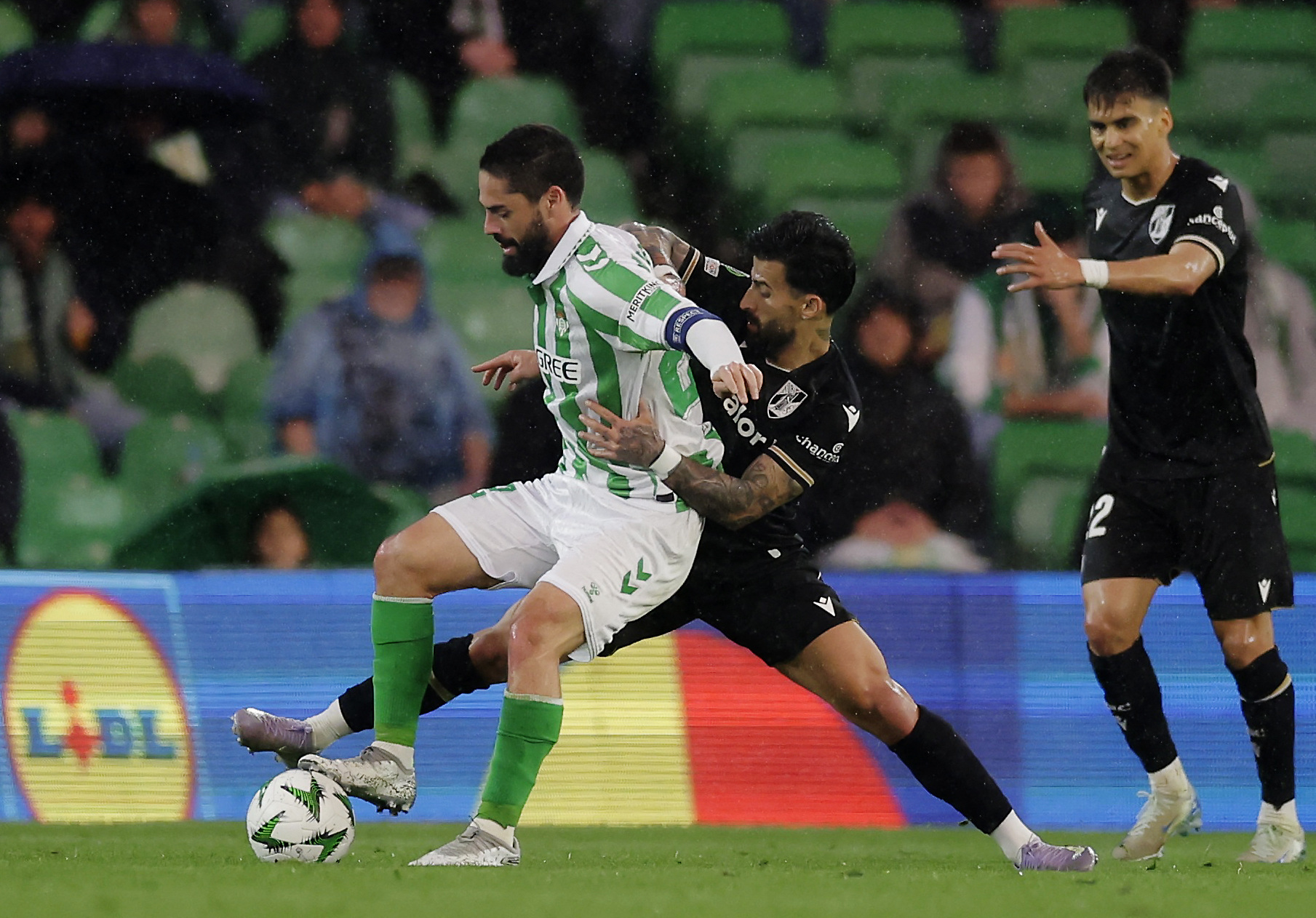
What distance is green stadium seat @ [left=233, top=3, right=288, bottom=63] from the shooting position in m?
7.34

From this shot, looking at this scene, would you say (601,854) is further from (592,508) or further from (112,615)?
(112,615)

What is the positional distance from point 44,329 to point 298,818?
157 inches

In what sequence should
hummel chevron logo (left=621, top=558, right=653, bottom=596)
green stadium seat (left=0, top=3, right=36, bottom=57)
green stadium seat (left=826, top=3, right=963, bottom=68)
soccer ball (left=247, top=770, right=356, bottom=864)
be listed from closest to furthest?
soccer ball (left=247, top=770, right=356, bottom=864) < hummel chevron logo (left=621, top=558, right=653, bottom=596) < green stadium seat (left=0, top=3, right=36, bottom=57) < green stadium seat (left=826, top=3, right=963, bottom=68)

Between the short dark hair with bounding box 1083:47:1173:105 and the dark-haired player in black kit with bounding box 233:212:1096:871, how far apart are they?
2.66 feet

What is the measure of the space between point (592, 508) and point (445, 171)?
3.81 m

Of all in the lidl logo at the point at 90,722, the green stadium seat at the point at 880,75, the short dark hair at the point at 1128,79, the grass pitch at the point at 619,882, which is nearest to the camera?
the grass pitch at the point at 619,882

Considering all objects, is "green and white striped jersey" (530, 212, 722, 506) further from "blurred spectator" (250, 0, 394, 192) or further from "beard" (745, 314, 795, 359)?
"blurred spectator" (250, 0, 394, 192)

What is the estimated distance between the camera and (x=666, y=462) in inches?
146

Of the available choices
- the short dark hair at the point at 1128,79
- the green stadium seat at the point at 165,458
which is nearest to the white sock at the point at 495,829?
the short dark hair at the point at 1128,79

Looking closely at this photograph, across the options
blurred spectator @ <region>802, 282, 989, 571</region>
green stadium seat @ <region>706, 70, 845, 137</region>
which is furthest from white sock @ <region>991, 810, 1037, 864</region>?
green stadium seat @ <region>706, 70, 845, 137</region>

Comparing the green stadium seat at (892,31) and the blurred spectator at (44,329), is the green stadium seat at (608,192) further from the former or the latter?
the blurred spectator at (44,329)

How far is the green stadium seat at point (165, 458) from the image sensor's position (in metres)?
6.66

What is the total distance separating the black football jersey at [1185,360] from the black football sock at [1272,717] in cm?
53

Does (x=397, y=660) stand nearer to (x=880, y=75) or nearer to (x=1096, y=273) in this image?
(x=1096, y=273)
